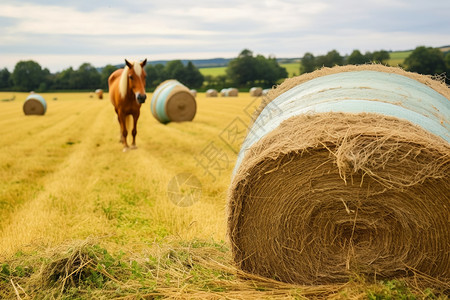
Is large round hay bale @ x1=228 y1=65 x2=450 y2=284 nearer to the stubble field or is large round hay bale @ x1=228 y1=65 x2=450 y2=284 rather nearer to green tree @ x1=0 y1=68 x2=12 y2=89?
the stubble field

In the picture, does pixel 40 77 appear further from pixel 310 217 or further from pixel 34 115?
pixel 310 217

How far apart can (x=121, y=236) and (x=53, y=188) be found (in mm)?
3155

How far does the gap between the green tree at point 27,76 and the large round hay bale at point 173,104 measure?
68.9m

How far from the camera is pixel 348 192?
3.39m

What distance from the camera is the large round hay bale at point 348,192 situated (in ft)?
10.5

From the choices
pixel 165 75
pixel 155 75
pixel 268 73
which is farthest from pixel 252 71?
pixel 155 75

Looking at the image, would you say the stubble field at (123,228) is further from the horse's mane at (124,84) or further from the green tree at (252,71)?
the green tree at (252,71)

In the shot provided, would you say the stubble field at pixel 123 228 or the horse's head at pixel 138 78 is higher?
the horse's head at pixel 138 78

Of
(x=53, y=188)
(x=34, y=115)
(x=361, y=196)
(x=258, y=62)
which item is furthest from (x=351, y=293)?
(x=258, y=62)

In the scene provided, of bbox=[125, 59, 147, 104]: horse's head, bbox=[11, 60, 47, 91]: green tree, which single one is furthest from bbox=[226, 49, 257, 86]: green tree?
bbox=[125, 59, 147, 104]: horse's head

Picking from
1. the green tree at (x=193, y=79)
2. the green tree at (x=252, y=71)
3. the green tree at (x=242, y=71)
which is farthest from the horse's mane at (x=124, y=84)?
the green tree at (x=193, y=79)

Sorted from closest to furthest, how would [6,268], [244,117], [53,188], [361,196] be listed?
[361,196], [6,268], [53,188], [244,117]

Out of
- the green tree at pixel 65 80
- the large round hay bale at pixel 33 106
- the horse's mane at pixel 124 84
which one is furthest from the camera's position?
the green tree at pixel 65 80

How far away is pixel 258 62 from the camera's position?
6781cm
